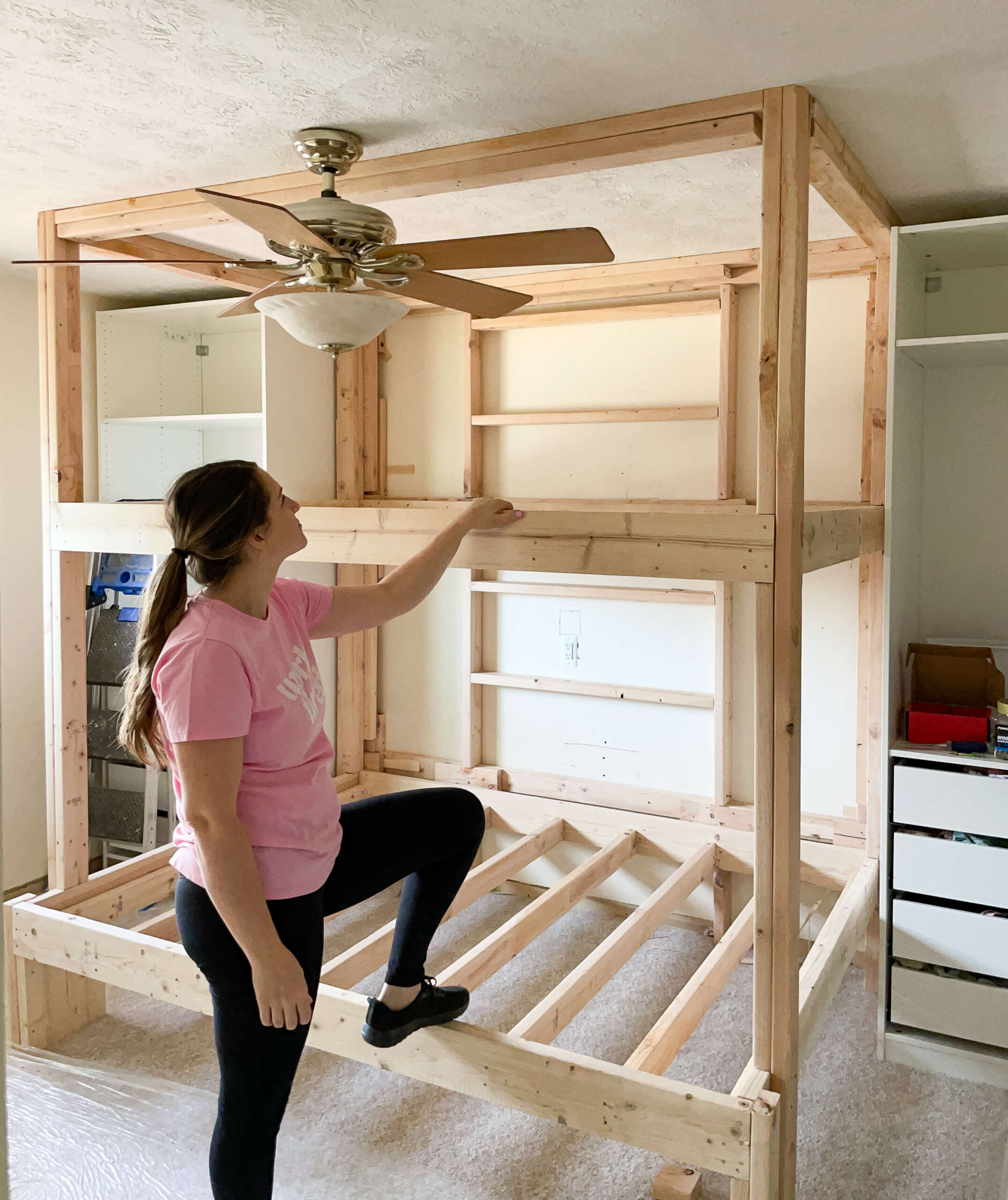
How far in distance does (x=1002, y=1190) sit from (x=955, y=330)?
7.89 ft

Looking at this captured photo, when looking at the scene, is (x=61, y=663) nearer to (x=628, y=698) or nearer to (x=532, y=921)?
(x=532, y=921)

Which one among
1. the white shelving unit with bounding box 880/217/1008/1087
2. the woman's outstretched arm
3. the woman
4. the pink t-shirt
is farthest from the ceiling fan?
the white shelving unit with bounding box 880/217/1008/1087

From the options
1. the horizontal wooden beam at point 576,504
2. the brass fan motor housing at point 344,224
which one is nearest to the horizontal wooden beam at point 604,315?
the horizontal wooden beam at point 576,504

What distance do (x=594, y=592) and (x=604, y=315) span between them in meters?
1.03

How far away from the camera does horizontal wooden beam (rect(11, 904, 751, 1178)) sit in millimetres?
2105

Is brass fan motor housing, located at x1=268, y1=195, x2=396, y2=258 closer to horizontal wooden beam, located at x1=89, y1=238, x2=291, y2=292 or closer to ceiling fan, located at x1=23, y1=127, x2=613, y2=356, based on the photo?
ceiling fan, located at x1=23, y1=127, x2=613, y2=356

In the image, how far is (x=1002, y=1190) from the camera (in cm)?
231

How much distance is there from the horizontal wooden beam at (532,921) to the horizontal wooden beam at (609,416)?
1503 millimetres

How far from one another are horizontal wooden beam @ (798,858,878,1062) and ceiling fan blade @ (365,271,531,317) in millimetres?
1658

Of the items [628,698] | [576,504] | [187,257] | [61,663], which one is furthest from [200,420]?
[628,698]

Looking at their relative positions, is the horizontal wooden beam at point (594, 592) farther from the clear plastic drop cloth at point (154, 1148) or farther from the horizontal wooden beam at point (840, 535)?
the clear plastic drop cloth at point (154, 1148)

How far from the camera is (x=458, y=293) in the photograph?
216 centimetres

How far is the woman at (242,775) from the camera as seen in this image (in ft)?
5.34

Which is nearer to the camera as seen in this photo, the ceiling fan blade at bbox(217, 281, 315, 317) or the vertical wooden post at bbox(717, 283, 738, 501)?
the ceiling fan blade at bbox(217, 281, 315, 317)
